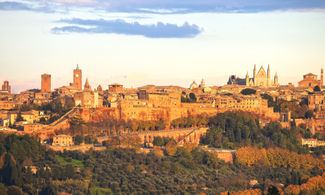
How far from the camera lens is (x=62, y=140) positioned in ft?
177

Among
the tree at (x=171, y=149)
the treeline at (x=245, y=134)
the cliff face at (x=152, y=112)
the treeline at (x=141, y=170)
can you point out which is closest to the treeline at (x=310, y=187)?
the treeline at (x=141, y=170)

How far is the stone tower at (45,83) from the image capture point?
8075 centimetres

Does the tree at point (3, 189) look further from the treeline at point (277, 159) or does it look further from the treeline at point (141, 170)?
the treeline at point (277, 159)

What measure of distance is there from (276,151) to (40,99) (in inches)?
941

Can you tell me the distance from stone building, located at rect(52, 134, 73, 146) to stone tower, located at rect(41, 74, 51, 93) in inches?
1061

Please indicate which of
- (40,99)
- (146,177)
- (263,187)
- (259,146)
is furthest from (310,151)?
(40,99)

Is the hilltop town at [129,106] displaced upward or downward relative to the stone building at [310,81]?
downward

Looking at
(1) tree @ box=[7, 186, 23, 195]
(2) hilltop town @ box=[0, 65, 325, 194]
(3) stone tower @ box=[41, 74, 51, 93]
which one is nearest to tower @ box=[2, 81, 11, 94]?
(2) hilltop town @ box=[0, 65, 325, 194]

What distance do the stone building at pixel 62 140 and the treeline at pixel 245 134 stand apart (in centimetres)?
1314

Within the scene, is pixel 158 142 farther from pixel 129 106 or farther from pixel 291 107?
pixel 291 107

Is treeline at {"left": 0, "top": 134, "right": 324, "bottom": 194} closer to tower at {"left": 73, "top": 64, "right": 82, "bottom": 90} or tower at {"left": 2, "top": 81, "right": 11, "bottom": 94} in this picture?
tower at {"left": 73, "top": 64, "right": 82, "bottom": 90}

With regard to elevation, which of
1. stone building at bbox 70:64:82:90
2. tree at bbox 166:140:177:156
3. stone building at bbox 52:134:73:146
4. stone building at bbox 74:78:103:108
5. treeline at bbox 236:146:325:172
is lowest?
treeline at bbox 236:146:325:172

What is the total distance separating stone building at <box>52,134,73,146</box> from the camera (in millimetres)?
53594

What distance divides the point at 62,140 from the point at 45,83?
91.9 feet
